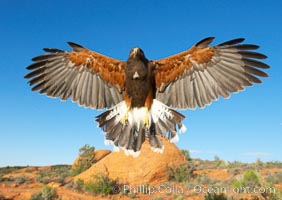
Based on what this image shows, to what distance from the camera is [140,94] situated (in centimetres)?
695

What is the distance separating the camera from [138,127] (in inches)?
280

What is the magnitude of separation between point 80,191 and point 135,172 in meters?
3.36

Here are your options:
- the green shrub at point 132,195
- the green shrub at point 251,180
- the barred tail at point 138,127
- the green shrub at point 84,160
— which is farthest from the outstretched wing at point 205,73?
the green shrub at point 84,160

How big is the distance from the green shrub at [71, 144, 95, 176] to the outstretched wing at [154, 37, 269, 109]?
65.2 feet

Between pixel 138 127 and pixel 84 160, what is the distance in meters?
20.5

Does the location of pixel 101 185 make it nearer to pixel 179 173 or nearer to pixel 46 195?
pixel 46 195

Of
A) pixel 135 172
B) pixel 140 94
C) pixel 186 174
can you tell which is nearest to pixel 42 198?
pixel 135 172

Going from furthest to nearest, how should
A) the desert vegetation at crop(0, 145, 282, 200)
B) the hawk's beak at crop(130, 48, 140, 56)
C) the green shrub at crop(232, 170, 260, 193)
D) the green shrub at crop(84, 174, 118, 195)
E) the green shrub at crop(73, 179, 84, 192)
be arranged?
1. the green shrub at crop(73, 179, 84, 192)
2. the green shrub at crop(84, 174, 118, 195)
3. the green shrub at crop(232, 170, 260, 193)
4. the desert vegetation at crop(0, 145, 282, 200)
5. the hawk's beak at crop(130, 48, 140, 56)

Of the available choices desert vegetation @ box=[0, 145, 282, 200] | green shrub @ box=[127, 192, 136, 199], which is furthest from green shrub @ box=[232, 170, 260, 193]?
green shrub @ box=[127, 192, 136, 199]

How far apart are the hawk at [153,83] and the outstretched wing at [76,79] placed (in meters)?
0.02

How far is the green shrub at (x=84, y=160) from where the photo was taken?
25.9m

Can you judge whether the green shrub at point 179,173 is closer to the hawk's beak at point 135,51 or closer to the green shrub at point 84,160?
the green shrub at point 84,160

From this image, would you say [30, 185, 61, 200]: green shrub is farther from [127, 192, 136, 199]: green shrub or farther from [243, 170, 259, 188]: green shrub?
[243, 170, 259, 188]: green shrub

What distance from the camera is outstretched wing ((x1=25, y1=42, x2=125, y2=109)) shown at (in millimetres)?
7758
